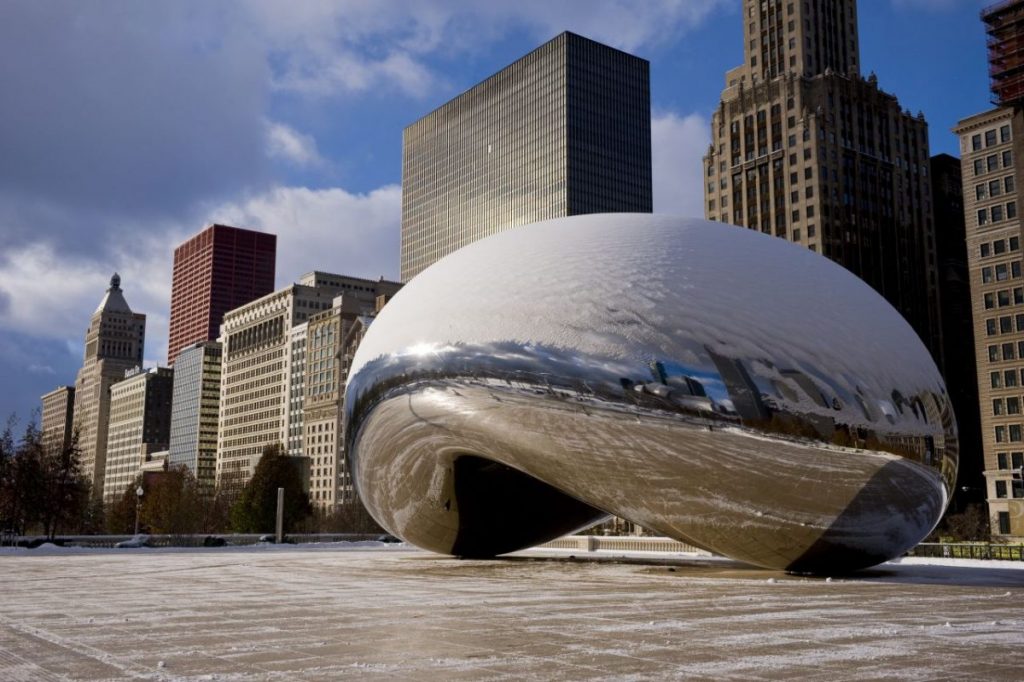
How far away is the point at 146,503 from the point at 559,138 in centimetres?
9830

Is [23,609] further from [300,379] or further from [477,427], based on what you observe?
[300,379]

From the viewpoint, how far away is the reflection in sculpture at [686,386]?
51.1ft

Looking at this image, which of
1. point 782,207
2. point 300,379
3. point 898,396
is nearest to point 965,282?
point 782,207

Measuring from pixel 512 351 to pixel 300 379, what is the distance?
15798 cm

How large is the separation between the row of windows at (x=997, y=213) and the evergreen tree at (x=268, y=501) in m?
71.2

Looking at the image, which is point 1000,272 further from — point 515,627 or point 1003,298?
point 515,627

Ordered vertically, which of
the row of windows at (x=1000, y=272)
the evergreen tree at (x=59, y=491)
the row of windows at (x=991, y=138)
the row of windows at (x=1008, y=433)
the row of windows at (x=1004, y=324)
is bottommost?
the evergreen tree at (x=59, y=491)

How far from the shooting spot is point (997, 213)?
96.1 metres

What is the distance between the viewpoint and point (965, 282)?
124m

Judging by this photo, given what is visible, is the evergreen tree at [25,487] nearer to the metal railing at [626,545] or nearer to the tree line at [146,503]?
the tree line at [146,503]

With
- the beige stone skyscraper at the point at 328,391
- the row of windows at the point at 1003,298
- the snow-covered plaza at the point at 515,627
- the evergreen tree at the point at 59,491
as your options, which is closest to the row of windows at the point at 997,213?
the row of windows at the point at 1003,298

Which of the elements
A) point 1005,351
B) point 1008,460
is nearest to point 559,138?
point 1005,351

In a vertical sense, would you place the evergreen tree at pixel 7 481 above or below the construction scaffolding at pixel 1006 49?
below

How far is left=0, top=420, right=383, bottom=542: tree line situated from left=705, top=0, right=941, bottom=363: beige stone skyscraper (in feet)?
191
